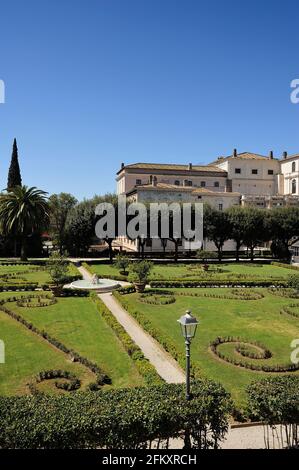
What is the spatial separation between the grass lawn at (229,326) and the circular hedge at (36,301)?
220 inches

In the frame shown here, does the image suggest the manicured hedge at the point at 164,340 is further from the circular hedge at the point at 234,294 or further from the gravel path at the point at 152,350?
the circular hedge at the point at 234,294

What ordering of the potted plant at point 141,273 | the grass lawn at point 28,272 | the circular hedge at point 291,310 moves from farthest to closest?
1. the grass lawn at point 28,272
2. the potted plant at point 141,273
3. the circular hedge at point 291,310

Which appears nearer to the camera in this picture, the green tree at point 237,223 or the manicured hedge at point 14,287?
the manicured hedge at point 14,287

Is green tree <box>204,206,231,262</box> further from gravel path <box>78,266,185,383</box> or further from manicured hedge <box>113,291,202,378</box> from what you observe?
manicured hedge <box>113,291,202,378</box>

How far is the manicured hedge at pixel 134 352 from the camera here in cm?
1502

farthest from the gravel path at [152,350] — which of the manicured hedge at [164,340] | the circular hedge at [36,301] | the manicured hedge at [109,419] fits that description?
the manicured hedge at [109,419]

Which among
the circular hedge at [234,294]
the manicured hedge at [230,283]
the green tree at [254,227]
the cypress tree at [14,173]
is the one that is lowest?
the circular hedge at [234,294]

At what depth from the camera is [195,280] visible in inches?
1492

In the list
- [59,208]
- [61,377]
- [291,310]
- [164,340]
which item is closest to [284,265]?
[291,310]

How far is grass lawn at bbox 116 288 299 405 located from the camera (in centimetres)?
1670

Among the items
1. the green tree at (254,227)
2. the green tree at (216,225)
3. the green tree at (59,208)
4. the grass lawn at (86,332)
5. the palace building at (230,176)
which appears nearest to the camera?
the grass lawn at (86,332)
